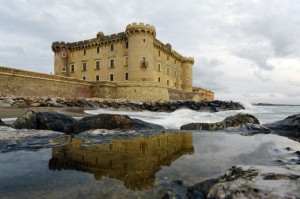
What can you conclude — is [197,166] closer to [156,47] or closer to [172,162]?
[172,162]

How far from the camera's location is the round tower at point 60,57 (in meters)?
38.7

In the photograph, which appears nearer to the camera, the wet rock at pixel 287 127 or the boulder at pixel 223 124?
the wet rock at pixel 287 127

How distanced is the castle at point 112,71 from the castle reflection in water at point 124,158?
19.2m

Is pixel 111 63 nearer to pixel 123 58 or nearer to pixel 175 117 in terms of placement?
pixel 123 58

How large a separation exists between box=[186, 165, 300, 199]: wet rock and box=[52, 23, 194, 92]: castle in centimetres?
2940

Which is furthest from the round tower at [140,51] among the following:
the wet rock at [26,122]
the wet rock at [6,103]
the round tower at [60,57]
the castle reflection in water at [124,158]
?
the castle reflection in water at [124,158]

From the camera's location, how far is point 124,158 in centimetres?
408

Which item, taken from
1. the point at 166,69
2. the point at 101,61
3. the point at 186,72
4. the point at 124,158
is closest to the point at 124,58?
the point at 101,61

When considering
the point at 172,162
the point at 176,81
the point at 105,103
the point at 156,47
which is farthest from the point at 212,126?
the point at 176,81

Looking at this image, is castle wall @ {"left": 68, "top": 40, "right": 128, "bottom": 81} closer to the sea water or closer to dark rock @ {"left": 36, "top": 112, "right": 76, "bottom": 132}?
dark rock @ {"left": 36, "top": 112, "right": 76, "bottom": 132}

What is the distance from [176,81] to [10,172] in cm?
4124

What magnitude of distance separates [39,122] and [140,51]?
82.5ft

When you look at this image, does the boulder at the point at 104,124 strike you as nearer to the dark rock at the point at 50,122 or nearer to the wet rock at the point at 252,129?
the dark rock at the point at 50,122

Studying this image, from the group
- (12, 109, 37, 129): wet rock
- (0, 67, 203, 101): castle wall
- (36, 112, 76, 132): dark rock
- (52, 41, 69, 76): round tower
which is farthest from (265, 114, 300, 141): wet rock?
(52, 41, 69, 76): round tower
